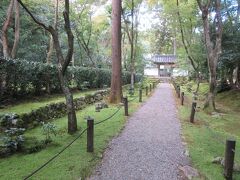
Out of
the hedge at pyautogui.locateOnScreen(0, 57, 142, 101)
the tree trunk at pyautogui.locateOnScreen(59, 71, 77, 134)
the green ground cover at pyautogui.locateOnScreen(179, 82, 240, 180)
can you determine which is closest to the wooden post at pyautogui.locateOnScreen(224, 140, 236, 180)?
the green ground cover at pyautogui.locateOnScreen(179, 82, 240, 180)

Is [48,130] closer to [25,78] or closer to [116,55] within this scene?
[25,78]

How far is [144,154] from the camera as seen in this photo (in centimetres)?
684

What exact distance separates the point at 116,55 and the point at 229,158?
11.6 m

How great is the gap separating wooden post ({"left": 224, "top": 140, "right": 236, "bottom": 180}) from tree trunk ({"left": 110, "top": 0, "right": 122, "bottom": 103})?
10.7 metres

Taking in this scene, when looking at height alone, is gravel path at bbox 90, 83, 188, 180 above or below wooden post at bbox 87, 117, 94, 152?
below

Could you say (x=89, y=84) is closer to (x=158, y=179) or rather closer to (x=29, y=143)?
(x=29, y=143)

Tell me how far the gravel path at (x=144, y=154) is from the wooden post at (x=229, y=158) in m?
0.94

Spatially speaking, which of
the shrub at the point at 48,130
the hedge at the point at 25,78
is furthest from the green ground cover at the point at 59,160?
the hedge at the point at 25,78

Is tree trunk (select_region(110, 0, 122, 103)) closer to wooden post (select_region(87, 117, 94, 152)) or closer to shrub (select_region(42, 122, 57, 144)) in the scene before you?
shrub (select_region(42, 122, 57, 144))

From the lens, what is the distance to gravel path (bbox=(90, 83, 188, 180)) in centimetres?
557

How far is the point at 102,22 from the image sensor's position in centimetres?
2844

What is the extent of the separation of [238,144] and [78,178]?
18.0 ft

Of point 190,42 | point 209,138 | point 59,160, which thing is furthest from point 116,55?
point 190,42

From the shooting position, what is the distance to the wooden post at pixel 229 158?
209 inches
